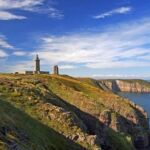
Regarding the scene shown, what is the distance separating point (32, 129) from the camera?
3941 centimetres

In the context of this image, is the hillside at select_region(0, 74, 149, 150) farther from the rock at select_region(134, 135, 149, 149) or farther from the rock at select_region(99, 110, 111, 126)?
the rock at select_region(134, 135, 149, 149)

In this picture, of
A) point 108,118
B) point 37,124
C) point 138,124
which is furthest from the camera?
point 138,124

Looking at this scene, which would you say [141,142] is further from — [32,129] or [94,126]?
[32,129]

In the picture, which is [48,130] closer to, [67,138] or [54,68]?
[67,138]

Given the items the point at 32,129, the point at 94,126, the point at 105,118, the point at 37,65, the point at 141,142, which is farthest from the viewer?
the point at 37,65

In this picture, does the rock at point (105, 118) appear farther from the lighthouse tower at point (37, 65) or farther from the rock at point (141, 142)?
the lighthouse tower at point (37, 65)

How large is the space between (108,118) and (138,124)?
1851cm

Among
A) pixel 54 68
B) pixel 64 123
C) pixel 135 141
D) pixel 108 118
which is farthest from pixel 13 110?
pixel 54 68

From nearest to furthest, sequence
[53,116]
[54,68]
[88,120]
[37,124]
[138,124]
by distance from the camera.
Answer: [37,124] → [53,116] → [88,120] → [138,124] → [54,68]

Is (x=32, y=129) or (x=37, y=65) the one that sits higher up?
(x=37, y=65)

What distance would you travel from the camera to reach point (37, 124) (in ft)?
141

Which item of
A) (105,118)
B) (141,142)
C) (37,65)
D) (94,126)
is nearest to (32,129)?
(94,126)

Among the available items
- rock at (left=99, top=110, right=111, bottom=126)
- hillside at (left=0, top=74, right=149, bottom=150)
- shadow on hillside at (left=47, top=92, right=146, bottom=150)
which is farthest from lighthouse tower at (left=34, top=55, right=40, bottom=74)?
shadow on hillside at (left=47, top=92, right=146, bottom=150)

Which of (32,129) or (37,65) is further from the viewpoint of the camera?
(37,65)
